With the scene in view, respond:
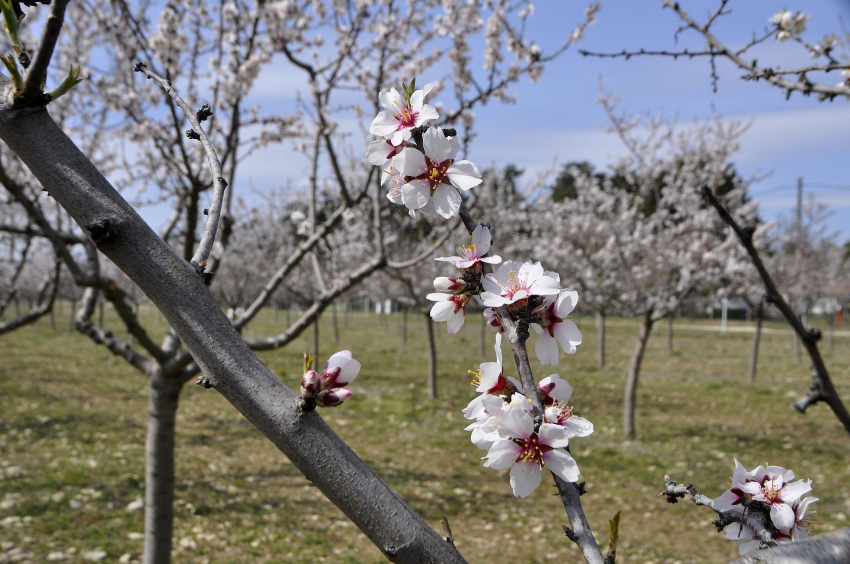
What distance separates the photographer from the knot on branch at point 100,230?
2.36 feet

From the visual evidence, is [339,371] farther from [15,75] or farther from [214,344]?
[15,75]

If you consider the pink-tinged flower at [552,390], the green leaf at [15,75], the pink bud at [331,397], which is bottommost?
the pink-tinged flower at [552,390]

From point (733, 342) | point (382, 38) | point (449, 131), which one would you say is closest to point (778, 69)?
point (449, 131)

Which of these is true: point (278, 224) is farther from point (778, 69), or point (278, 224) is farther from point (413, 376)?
point (778, 69)

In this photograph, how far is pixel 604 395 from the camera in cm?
1162

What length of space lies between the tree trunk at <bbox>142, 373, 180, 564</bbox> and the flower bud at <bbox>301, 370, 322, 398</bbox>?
3.77 meters

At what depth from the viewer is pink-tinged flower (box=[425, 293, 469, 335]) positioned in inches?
38.4

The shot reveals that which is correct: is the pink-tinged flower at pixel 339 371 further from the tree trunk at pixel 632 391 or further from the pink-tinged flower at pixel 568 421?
the tree trunk at pixel 632 391

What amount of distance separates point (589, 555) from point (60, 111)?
31.1ft

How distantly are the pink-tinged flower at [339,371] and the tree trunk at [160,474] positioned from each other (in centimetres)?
368

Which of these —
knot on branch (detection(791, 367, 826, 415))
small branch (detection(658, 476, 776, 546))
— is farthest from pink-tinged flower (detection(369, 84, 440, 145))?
knot on branch (detection(791, 367, 826, 415))

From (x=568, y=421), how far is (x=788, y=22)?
3190mm

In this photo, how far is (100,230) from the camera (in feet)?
2.36

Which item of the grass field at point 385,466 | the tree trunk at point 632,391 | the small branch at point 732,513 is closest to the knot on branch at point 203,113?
the small branch at point 732,513
